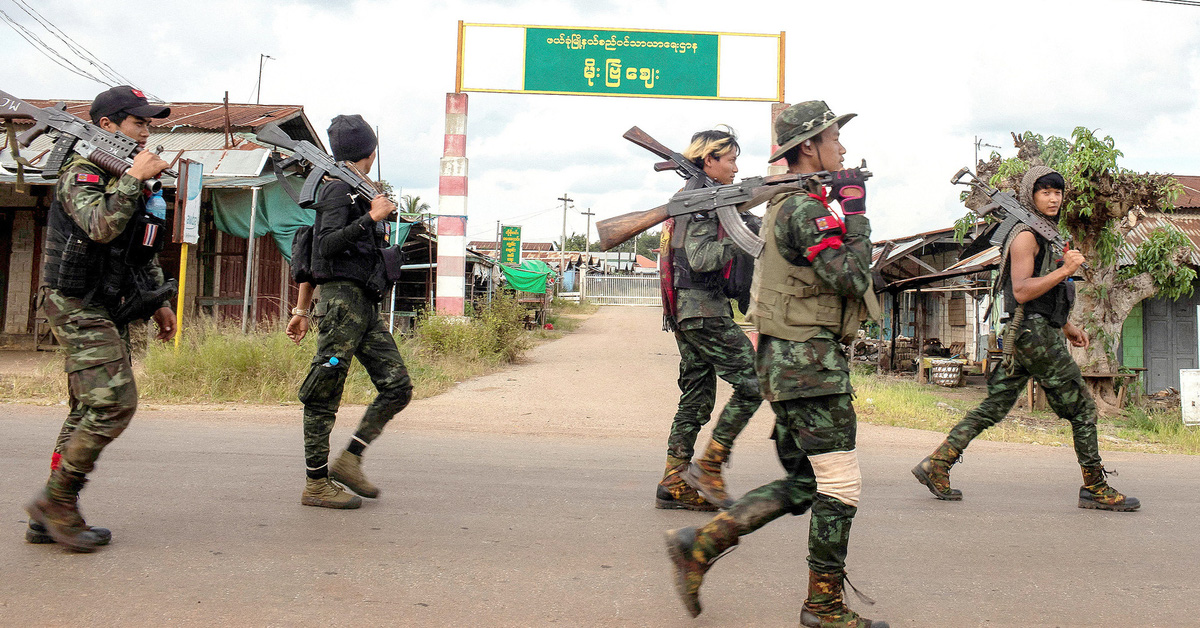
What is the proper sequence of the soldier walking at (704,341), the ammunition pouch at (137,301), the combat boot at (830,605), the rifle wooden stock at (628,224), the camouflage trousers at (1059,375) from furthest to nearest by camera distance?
the camouflage trousers at (1059,375)
the soldier walking at (704,341)
the rifle wooden stock at (628,224)
the ammunition pouch at (137,301)
the combat boot at (830,605)

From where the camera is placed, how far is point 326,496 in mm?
4094

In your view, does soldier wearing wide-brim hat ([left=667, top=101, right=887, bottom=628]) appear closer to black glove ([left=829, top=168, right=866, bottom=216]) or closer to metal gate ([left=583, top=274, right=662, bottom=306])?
black glove ([left=829, top=168, right=866, bottom=216])

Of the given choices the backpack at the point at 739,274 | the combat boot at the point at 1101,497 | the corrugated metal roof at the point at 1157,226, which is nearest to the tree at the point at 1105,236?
the corrugated metal roof at the point at 1157,226

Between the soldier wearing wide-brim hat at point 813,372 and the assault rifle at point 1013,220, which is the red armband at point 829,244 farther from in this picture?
the assault rifle at point 1013,220

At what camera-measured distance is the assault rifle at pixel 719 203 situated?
3072mm

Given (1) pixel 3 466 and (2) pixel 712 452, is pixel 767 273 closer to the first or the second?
(2) pixel 712 452

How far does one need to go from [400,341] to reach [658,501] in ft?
22.1

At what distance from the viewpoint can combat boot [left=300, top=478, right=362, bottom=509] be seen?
409 centimetres

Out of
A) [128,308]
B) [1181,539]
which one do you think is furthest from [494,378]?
[1181,539]

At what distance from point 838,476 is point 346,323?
2463mm

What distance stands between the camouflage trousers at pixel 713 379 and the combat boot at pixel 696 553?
1.40 m

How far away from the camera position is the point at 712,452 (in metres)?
4.21

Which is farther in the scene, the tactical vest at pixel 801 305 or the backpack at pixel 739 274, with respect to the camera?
the backpack at pixel 739 274

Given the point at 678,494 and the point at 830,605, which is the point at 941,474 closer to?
the point at 678,494
